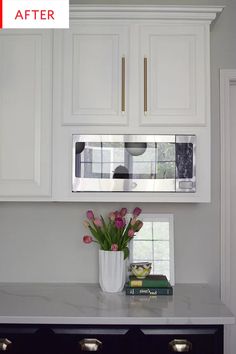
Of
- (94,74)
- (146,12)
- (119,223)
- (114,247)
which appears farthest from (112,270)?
(146,12)

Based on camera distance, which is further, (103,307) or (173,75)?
(173,75)

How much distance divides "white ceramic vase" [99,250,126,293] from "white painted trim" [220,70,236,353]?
2.18 ft

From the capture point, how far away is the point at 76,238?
2355 millimetres

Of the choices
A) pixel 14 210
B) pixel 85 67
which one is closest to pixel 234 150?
pixel 85 67

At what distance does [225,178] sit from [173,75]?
737 mm

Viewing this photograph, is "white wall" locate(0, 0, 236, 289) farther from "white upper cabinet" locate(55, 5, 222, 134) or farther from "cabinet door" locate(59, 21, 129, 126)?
"cabinet door" locate(59, 21, 129, 126)
